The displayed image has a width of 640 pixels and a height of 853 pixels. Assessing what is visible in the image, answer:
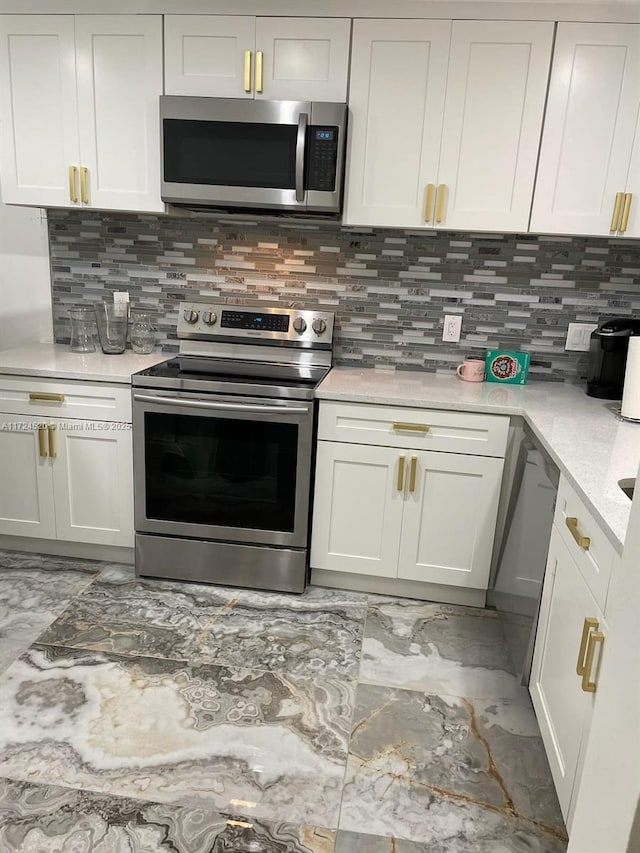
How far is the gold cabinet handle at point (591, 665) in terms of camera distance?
1.34 meters

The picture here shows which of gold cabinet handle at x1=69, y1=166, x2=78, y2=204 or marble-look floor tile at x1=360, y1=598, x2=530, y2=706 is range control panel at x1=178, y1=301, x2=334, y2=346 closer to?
gold cabinet handle at x1=69, y1=166, x2=78, y2=204

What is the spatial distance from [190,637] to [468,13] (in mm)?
2490

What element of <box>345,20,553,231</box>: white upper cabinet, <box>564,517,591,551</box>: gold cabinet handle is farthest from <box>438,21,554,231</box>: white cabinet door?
<box>564,517,591,551</box>: gold cabinet handle

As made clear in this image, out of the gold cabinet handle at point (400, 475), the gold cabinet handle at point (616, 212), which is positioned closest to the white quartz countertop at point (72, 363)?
the gold cabinet handle at point (400, 475)

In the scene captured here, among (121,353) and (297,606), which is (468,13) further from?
(297,606)

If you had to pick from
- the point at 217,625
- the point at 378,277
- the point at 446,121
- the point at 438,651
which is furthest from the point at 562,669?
the point at 446,121

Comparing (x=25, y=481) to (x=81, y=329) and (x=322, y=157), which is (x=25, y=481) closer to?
(x=81, y=329)

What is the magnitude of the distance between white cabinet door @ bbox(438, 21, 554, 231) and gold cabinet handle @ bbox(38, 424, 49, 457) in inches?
71.9

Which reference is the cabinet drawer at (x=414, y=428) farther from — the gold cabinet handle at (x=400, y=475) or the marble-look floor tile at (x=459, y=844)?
the marble-look floor tile at (x=459, y=844)

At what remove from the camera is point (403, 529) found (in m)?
2.62

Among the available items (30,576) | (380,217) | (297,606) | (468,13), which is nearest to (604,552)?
(297,606)

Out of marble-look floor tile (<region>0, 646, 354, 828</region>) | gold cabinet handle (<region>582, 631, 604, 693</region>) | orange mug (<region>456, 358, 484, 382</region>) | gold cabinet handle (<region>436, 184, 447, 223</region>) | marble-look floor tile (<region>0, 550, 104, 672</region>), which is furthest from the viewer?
orange mug (<region>456, 358, 484, 382</region>)

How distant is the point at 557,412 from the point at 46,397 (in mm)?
2014

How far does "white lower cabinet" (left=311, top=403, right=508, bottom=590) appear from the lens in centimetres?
251
